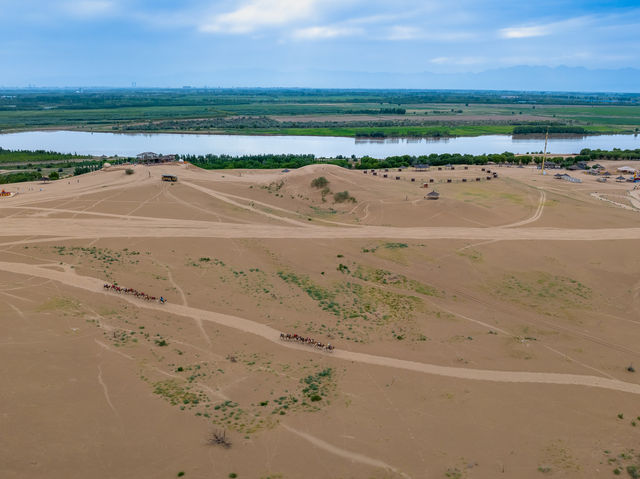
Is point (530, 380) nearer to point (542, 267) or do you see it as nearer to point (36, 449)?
point (542, 267)

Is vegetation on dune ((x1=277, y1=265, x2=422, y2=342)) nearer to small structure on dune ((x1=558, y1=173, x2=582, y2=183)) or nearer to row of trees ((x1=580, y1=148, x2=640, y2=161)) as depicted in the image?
small structure on dune ((x1=558, y1=173, x2=582, y2=183))

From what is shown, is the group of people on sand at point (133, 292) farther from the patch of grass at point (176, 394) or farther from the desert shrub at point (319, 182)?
the desert shrub at point (319, 182)

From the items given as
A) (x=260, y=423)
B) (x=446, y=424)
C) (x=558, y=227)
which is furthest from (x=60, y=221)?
(x=558, y=227)

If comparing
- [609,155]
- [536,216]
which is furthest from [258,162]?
[609,155]

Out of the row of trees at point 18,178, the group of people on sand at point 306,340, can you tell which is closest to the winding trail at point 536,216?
the group of people on sand at point 306,340

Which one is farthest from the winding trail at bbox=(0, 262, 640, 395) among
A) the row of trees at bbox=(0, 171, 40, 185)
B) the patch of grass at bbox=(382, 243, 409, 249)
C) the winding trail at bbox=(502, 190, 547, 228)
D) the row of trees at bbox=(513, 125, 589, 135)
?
the row of trees at bbox=(513, 125, 589, 135)

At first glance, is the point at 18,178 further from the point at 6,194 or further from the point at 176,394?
the point at 176,394
